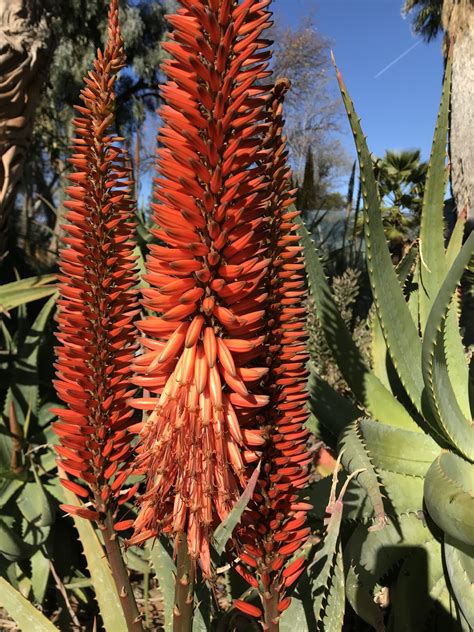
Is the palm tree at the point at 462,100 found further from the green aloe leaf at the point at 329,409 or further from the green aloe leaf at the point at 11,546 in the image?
the green aloe leaf at the point at 11,546

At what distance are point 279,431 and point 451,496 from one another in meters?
0.61

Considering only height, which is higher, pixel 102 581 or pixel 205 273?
pixel 205 273

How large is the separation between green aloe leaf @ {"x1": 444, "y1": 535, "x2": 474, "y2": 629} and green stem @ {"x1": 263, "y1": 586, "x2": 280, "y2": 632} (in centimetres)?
57

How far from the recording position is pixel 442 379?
138 cm

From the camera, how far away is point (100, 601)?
1.14 meters

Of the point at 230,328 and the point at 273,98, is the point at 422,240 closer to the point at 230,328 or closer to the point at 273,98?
the point at 273,98

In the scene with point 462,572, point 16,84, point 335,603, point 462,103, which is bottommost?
point 462,572

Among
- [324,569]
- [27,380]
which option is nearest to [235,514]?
[324,569]

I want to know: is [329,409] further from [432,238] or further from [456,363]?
[432,238]

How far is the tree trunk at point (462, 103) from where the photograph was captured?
13.7ft

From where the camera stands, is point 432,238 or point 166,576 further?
point 432,238

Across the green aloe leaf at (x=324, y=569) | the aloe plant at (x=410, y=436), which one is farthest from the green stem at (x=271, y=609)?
the aloe plant at (x=410, y=436)

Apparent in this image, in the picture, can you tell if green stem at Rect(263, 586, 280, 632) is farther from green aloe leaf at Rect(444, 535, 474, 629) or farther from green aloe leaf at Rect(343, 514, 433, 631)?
green aloe leaf at Rect(444, 535, 474, 629)

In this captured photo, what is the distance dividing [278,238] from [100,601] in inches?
33.5
